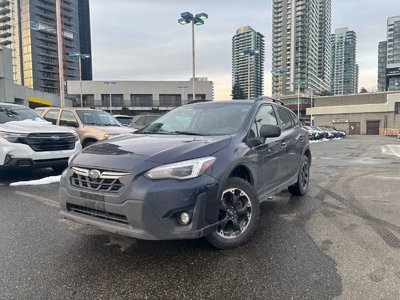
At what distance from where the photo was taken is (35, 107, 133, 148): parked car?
9289 millimetres

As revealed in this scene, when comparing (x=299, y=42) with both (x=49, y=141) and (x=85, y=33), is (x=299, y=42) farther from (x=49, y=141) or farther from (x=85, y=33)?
(x=49, y=141)

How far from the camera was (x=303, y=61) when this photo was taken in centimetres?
8662

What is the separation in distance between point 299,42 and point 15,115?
91201mm

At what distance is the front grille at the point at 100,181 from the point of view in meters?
2.97

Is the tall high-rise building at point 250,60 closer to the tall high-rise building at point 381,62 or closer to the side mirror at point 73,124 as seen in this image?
the side mirror at point 73,124

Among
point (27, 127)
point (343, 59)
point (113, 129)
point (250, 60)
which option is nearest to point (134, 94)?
point (250, 60)

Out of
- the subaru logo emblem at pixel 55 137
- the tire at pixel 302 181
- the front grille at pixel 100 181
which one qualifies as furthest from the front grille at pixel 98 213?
the subaru logo emblem at pixel 55 137

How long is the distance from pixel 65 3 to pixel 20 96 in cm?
7975

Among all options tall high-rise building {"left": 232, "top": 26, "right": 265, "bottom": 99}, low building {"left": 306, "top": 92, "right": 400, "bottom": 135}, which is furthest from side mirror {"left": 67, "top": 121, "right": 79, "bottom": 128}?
low building {"left": 306, "top": 92, "right": 400, "bottom": 135}

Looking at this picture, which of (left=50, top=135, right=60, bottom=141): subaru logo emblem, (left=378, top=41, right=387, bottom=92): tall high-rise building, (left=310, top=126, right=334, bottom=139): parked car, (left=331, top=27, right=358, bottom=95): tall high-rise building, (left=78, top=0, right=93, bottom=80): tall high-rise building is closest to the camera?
(left=50, top=135, right=60, bottom=141): subaru logo emblem

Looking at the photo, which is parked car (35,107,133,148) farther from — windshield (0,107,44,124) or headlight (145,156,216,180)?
headlight (145,156,216,180)

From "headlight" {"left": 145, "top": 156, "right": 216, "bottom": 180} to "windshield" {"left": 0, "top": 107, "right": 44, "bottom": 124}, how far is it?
592 cm

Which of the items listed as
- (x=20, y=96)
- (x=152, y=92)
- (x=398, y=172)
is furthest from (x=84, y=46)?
(x=398, y=172)

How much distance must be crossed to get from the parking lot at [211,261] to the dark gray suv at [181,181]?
36 cm
